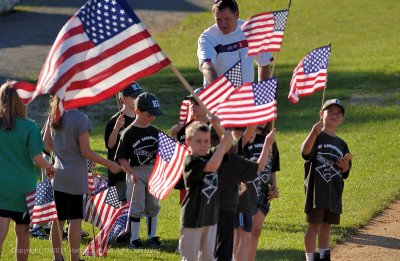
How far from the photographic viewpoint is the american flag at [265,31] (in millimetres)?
11695

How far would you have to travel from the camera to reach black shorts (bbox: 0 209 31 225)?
10234mm

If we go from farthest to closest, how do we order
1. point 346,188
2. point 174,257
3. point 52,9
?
point 52,9, point 346,188, point 174,257

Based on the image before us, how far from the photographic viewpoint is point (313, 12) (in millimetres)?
33406

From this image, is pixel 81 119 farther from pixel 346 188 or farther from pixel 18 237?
pixel 346 188

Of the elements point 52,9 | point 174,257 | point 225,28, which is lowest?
point 174,257

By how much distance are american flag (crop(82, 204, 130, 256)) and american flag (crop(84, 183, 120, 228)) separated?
9 cm

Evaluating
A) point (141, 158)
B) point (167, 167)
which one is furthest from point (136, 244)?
point (167, 167)

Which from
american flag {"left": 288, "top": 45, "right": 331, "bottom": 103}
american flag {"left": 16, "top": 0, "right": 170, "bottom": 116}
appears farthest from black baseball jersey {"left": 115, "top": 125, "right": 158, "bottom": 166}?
american flag {"left": 16, "top": 0, "right": 170, "bottom": 116}

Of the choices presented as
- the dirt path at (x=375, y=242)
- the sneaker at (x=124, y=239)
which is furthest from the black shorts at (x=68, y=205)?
the dirt path at (x=375, y=242)

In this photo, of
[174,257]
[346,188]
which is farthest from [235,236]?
[346,188]

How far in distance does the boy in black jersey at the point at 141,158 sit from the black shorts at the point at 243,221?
6.18ft

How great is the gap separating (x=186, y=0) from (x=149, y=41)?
26434 mm

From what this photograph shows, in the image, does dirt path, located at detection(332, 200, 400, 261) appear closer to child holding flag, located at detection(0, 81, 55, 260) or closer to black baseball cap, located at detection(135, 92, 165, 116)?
black baseball cap, located at detection(135, 92, 165, 116)

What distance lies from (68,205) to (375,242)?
3.58 meters
